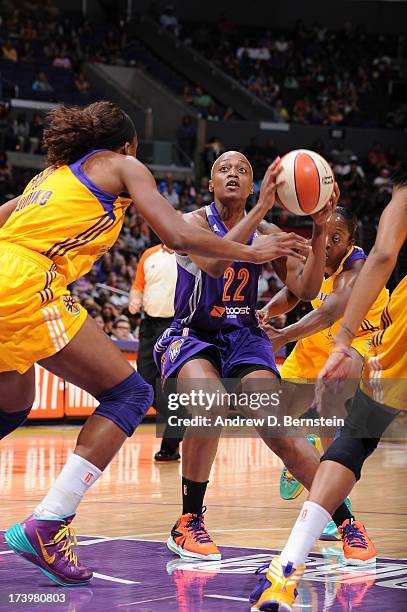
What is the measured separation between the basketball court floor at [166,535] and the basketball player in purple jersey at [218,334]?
325 mm

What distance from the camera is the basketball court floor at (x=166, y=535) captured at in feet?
13.3

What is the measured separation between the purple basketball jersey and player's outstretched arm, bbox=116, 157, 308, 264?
35.8 inches

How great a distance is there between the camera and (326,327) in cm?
593

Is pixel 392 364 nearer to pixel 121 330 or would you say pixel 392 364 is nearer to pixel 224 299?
pixel 224 299

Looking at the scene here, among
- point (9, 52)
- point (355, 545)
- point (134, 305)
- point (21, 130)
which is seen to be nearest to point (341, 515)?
→ point (355, 545)

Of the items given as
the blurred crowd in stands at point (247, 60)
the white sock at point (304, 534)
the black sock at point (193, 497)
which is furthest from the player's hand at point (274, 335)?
the blurred crowd in stands at point (247, 60)

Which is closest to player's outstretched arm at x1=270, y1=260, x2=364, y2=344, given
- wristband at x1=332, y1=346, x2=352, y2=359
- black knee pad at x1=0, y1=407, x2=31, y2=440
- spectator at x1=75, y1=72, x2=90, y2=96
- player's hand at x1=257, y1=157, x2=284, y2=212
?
player's hand at x1=257, y1=157, x2=284, y2=212

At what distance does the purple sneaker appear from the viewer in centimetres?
421

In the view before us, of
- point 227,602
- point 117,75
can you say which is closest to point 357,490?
point 227,602

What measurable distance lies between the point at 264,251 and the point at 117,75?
895 inches

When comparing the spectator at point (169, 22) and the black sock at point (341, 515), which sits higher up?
the black sock at point (341, 515)

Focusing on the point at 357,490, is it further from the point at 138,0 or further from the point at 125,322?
the point at 138,0

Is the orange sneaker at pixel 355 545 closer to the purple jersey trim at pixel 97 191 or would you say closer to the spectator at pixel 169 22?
the purple jersey trim at pixel 97 191

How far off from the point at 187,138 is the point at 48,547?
69.6ft
